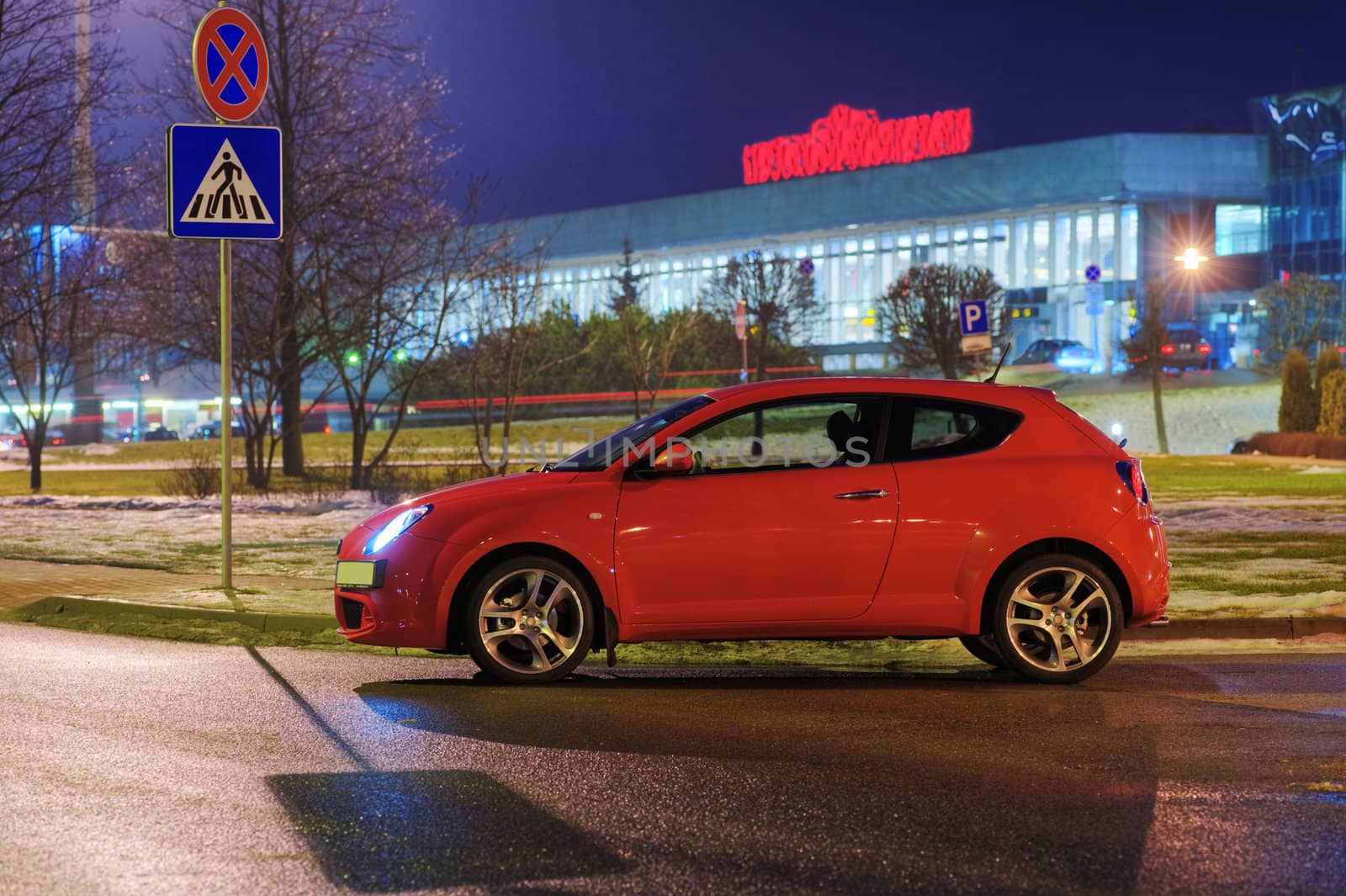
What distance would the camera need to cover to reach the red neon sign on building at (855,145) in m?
90.9

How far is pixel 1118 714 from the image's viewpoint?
698cm

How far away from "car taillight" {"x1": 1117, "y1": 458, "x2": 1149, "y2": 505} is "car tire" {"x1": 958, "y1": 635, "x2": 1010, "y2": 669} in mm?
1163

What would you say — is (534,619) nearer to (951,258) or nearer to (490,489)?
(490,489)

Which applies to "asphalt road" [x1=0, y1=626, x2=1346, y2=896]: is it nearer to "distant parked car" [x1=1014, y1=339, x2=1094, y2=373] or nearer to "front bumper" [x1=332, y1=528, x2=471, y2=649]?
"front bumper" [x1=332, y1=528, x2=471, y2=649]

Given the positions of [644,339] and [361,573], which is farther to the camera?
[644,339]

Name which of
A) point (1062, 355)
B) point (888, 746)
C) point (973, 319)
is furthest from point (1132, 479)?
point (1062, 355)

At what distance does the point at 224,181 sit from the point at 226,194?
95 millimetres

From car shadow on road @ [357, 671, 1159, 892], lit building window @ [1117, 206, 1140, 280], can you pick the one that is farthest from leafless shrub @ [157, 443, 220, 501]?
lit building window @ [1117, 206, 1140, 280]

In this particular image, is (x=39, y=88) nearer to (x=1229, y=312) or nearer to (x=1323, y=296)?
(x=1323, y=296)

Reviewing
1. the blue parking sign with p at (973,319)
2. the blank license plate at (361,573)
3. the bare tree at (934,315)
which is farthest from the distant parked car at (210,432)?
the blank license plate at (361,573)

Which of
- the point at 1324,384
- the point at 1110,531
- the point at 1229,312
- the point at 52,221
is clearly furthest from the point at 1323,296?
the point at 1110,531

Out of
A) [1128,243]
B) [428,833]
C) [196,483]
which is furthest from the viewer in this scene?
[1128,243]

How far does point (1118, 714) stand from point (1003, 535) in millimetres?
1148

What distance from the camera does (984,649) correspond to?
28.4ft
